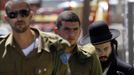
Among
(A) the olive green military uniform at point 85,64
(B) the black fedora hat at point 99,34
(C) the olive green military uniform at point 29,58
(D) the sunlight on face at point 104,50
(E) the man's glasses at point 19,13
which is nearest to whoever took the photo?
(C) the olive green military uniform at point 29,58

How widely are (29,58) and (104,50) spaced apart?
1172mm

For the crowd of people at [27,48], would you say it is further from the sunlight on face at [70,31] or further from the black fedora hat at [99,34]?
the black fedora hat at [99,34]

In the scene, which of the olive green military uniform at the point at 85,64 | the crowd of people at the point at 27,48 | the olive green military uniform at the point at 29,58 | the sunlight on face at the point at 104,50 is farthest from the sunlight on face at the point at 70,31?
the olive green military uniform at the point at 29,58

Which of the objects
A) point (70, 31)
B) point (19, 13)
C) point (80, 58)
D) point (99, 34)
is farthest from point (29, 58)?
point (99, 34)

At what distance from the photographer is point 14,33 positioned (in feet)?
12.8

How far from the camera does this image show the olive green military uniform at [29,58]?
3.76 metres

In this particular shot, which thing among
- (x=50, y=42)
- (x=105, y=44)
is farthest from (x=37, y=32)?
(x=105, y=44)

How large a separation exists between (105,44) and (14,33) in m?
1.21

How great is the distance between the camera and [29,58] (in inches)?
149

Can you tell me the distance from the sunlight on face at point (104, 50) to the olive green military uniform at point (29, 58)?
956 millimetres

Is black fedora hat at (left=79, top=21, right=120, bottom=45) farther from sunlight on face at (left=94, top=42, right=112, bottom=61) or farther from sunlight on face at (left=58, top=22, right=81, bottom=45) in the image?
sunlight on face at (left=58, top=22, right=81, bottom=45)

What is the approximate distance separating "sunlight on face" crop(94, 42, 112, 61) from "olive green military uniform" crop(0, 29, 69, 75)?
3.14 feet

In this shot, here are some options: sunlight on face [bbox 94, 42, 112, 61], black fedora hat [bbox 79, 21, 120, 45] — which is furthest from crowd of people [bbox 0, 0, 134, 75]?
black fedora hat [bbox 79, 21, 120, 45]

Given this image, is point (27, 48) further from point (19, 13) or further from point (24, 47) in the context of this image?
point (19, 13)
